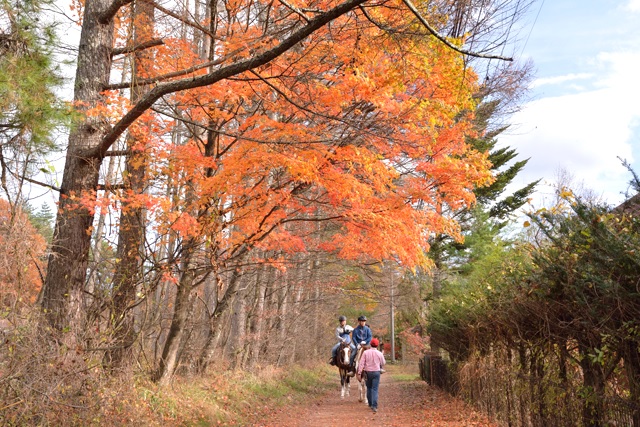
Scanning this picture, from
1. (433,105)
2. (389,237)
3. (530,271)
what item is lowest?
(530,271)

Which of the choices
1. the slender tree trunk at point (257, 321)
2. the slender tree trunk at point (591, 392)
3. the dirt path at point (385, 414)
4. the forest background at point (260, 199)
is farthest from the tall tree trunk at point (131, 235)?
the slender tree trunk at point (257, 321)

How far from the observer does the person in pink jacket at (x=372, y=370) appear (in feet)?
39.6

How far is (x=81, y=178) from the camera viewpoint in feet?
25.8

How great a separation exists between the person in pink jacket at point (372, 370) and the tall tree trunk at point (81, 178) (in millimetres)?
7061

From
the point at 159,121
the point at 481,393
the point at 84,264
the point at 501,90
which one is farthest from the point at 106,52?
the point at 501,90

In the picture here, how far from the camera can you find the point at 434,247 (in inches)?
946

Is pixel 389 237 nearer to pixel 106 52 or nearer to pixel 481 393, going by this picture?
pixel 481 393

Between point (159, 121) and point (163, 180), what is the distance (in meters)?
1.45

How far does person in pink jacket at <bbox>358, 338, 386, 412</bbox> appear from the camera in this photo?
12.1 meters

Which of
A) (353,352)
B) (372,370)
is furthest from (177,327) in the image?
(353,352)

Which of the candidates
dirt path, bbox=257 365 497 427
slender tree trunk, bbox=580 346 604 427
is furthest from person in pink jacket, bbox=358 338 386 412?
slender tree trunk, bbox=580 346 604 427

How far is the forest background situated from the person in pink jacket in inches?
78.0

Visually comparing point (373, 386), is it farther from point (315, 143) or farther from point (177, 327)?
point (315, 143)

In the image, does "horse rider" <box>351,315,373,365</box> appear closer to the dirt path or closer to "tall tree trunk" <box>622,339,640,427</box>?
the dirt path
